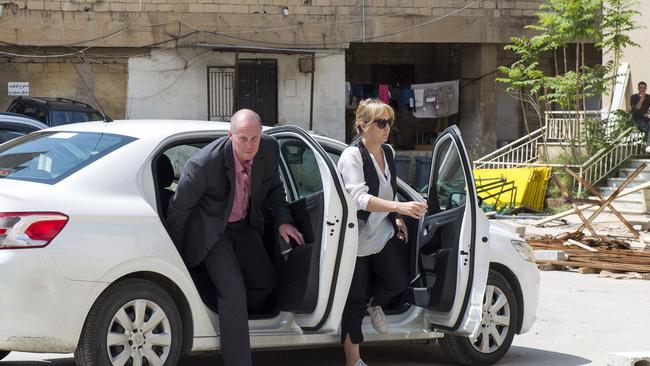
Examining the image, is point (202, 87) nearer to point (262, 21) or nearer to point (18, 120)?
point (262, 21)

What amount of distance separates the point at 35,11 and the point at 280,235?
933 inches

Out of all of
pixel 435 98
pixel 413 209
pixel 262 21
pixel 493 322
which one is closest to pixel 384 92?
pixel 435 98

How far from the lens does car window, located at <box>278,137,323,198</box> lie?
8031 millimetres

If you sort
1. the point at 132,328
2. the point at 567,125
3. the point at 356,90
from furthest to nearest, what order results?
1. the point at 356,90
2. the point at 567,125
3. the point at 132,328

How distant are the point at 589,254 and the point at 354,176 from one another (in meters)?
7.94

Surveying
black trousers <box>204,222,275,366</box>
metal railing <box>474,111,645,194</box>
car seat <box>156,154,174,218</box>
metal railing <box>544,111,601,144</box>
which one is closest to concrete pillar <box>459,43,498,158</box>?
metal railing <box>474,111,645,194</box>

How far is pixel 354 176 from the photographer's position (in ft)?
24.5

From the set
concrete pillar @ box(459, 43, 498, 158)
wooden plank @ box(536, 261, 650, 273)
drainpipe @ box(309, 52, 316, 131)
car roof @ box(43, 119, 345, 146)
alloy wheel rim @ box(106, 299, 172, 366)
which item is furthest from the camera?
concrete pillar @ box(459, 43, 498, 158)

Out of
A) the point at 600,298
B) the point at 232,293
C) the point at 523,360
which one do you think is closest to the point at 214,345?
the point at 232,293

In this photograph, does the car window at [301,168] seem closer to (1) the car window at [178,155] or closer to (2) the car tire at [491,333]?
(1) the car window at [178,155]

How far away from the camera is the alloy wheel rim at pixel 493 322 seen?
26.9 feet

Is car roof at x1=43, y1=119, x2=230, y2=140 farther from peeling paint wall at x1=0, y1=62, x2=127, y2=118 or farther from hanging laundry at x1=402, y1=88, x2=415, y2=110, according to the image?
hanging laundry at x1=402, y1=88, x2=415, y2=110

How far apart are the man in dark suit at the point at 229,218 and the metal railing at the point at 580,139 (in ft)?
58.4

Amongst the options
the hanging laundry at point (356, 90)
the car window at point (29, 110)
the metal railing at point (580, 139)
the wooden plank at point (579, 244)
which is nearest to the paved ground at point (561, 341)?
the wooden plank at point (579, 244)
